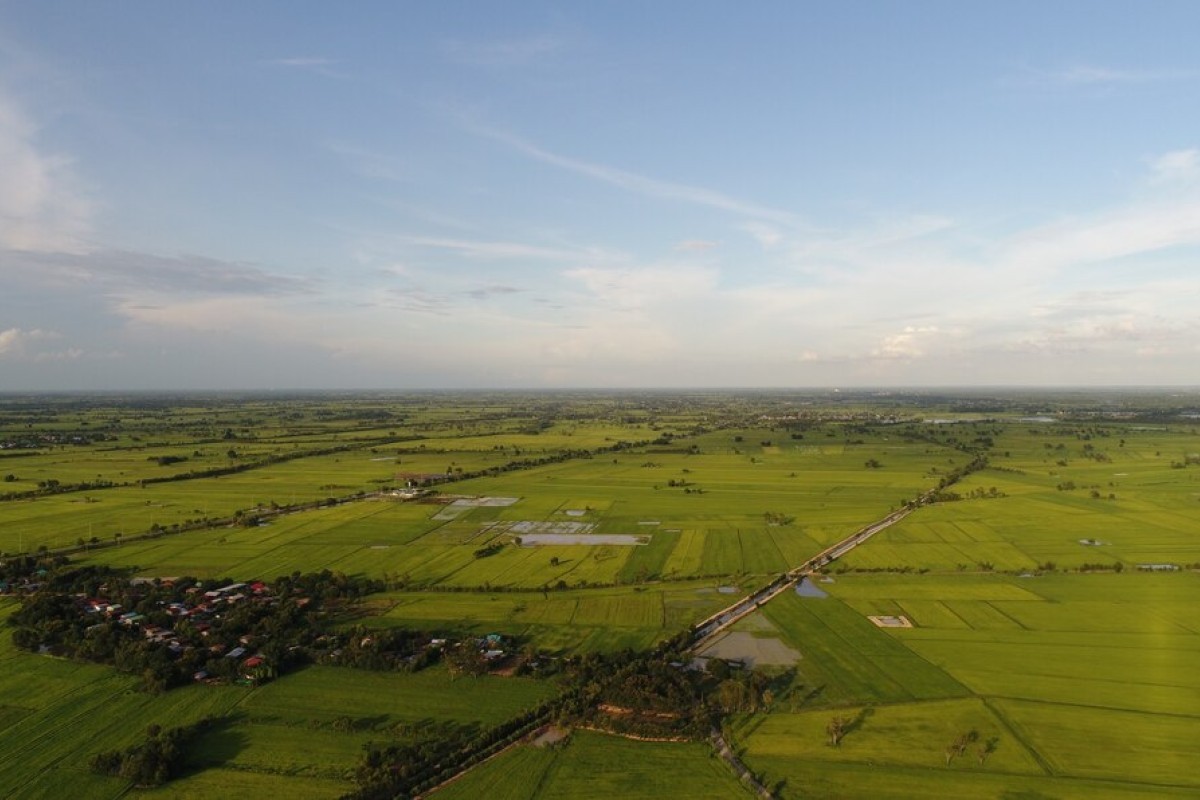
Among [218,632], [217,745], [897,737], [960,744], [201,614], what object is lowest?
[217,745]

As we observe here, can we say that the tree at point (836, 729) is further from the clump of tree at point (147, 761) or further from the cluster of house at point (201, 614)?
the cluster of house at point (201, 614)

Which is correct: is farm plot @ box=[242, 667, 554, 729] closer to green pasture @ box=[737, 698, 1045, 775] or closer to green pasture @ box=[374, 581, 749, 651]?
green pasture @ box=[374, 581, 749, 651]

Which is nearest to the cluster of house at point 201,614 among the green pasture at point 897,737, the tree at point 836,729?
the green pasture at point 897,737

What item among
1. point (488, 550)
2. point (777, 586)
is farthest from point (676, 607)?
point (488, 550)

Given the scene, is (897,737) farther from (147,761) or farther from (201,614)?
(201,614)

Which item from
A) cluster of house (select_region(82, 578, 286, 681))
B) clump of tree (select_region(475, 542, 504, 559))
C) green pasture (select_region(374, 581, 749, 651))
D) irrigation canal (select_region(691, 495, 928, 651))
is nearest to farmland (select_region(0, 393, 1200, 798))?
green pasture (select_region(374, 581, 749, 651))

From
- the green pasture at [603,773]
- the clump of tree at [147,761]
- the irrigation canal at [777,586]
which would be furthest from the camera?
the irrigation canal at [777,586]

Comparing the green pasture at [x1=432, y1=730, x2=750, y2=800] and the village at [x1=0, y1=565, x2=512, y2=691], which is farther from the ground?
the village at [x1=0, y1=565, x2=512, y2=691]
